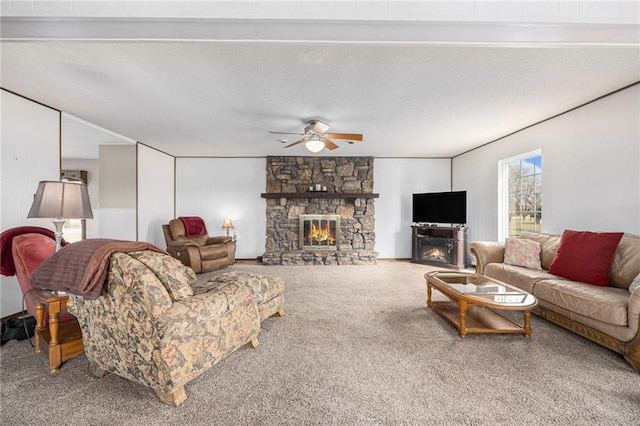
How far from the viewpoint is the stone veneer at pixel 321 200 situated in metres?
6.08

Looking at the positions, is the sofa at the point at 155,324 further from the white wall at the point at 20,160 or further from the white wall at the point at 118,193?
the white wall at the point at 118,193

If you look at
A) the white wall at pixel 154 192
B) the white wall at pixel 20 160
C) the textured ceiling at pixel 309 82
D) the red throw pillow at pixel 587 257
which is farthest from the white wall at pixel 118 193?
the red throw pillow at pixel 587 257

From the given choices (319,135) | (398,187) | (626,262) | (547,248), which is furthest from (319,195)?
Result: (626,262)

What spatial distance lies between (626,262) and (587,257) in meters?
0.27

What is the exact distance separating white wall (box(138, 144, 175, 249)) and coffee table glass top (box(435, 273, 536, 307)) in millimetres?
5353

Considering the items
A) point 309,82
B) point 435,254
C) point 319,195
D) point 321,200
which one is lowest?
point 435,254

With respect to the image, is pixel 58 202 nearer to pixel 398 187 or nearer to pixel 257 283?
pixel 257 283

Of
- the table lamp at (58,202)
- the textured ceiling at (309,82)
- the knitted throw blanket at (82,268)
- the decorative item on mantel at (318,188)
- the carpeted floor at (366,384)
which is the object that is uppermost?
the textured ceiling at (309,82)

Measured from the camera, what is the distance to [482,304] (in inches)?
88.0

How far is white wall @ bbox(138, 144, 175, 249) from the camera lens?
200 inches

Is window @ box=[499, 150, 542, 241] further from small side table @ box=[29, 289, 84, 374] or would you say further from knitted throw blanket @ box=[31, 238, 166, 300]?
small side table @ box=[29, 289, 84, 374]

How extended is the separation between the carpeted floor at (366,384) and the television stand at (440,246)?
270 centimetres

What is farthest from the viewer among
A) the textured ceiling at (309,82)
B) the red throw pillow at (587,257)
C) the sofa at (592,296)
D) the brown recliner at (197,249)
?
the brown recliner at (197,249)

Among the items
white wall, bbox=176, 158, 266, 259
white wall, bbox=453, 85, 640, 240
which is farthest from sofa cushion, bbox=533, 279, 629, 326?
white wall, bbox=176, 158, 266, 259
